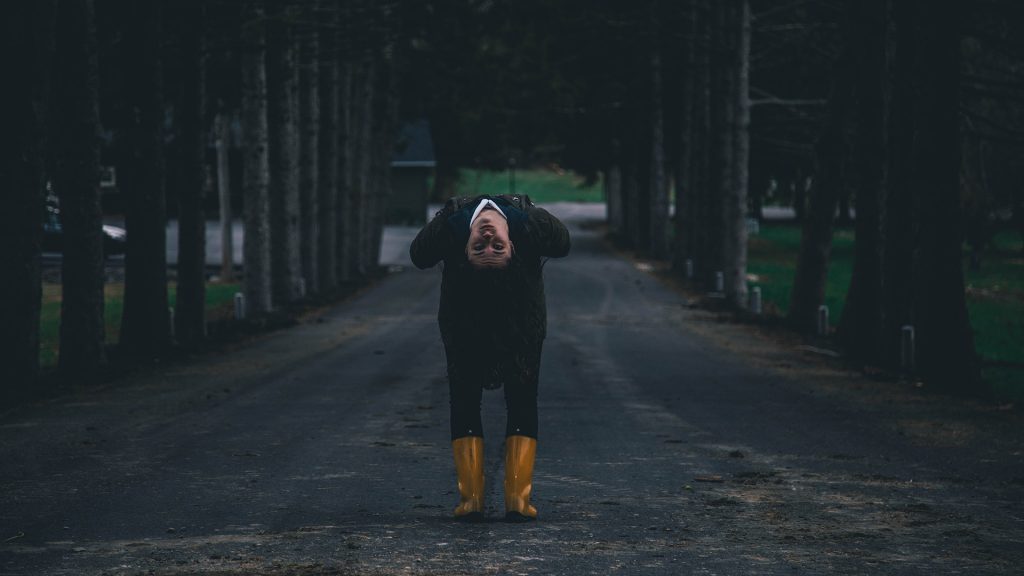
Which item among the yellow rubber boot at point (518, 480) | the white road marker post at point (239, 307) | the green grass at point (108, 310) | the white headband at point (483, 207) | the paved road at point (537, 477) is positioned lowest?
the green grass at point (108, 310)


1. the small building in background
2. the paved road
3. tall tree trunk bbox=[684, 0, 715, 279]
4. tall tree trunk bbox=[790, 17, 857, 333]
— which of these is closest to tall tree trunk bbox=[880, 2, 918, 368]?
the paved road

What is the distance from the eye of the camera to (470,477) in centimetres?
827

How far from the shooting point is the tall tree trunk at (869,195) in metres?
22.3

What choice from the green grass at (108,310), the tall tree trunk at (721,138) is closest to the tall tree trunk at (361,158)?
the green grass at (108,310)

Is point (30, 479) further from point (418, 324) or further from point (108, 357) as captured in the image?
point (418, 324)

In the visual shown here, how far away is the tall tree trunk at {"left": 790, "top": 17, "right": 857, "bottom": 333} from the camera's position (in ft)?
86.3

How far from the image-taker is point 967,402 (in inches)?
640

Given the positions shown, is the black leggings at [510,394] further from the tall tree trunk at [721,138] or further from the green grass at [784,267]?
the tall tree trunk at [721,138]

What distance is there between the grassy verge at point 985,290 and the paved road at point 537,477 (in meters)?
4.22

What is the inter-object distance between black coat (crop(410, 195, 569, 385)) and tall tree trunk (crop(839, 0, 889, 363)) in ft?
47.8

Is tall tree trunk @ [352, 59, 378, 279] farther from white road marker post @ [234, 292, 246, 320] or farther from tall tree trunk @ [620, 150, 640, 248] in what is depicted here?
white road marker post @ [234, 292, 246, 320]

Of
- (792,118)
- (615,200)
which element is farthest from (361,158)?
(615,200)

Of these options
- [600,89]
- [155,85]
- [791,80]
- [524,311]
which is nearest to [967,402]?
[524,311]

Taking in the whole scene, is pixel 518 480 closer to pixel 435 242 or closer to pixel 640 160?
pixel 435 242
